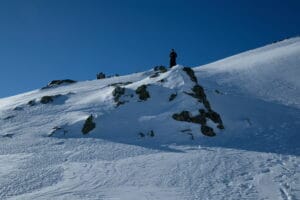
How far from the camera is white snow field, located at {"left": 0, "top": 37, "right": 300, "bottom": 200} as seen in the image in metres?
12.4

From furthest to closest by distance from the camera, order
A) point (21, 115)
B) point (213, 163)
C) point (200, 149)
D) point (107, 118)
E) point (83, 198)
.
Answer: point (21, 115)
point (107, 118)
point (200, 149)
point (213, 163)
point (83, 198)

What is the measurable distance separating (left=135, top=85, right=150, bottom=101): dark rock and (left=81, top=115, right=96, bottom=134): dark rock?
13.5ft

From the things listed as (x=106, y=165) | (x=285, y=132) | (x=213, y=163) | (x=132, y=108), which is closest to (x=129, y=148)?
(x=106, y=165)

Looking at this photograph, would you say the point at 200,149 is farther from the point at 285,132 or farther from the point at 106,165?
the point at 285,132

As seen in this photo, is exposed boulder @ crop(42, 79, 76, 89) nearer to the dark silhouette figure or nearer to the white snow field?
the white snow field

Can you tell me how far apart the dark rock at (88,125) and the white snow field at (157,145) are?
0.98ft

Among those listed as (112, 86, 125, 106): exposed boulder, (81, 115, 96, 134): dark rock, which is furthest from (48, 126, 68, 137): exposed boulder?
(112, 86, 125, 106): exposed boulder

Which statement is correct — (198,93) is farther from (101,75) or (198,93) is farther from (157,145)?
(101,75)

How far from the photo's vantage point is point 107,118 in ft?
70.5

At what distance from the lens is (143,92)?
2400 centimetres

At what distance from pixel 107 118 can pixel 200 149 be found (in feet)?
22.4

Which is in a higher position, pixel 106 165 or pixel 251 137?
pixel 251 137

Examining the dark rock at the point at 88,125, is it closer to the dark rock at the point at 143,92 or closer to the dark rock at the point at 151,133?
the dark rock at the point at 151,133

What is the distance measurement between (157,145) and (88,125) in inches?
187
